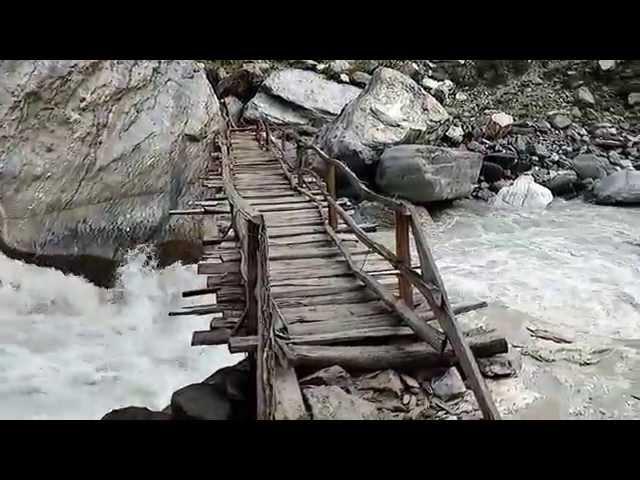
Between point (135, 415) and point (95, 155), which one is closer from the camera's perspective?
point (135, 415)

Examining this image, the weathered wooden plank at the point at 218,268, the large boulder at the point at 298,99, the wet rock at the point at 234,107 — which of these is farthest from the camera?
the wet rock at the point at 234,107

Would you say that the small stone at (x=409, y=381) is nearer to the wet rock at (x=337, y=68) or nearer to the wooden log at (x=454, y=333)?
the wooden log at (x=454, y=333)

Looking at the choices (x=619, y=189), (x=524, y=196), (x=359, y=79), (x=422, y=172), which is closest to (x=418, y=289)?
(x=422, y=172)

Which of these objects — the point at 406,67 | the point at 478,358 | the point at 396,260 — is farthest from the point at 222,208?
the point at 406,67

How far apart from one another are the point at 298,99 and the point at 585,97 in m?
8.58

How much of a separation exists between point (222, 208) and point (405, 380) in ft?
12.2

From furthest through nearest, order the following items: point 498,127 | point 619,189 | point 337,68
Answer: point 337,68 → point 498,127 → point 619,189

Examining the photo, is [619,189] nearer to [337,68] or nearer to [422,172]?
[422,172]

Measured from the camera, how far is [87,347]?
639 centimetres

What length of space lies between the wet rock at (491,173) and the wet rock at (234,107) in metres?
7.06

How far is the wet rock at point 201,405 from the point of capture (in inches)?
118

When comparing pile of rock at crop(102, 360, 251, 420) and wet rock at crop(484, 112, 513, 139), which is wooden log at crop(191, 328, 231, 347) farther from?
wet rock at crop(484, 112, 513, 139)

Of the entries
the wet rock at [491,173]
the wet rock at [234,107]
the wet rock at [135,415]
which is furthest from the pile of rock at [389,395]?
the wet rock at [234,107]

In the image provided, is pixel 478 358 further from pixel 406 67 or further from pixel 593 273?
pixel 406 67
